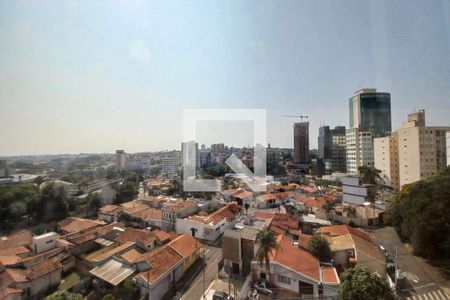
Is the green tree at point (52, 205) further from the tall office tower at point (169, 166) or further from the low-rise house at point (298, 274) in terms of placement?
the tall office tower at point (169, 166)

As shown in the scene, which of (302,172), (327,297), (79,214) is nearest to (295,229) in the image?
(327,297)

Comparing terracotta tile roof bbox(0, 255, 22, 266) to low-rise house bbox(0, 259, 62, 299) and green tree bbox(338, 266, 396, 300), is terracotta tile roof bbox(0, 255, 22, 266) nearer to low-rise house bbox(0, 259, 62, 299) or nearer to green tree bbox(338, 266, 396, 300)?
low-rise house bbox(0, 259, 62, 299)

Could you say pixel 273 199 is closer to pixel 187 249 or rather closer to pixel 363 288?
pixel 187 249

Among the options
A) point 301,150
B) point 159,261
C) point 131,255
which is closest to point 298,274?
point 159,261

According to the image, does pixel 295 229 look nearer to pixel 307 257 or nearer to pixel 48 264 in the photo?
pixel 307 257

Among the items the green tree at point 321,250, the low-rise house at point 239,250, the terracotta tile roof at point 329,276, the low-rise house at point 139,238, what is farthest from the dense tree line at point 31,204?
the terracotta tile roof at point 329,276

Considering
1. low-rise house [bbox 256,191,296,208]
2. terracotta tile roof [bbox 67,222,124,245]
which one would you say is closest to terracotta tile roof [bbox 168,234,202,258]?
terracotta tile roof [bbox 67,222,124,245]
